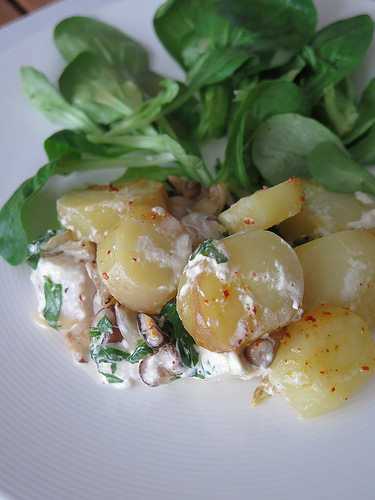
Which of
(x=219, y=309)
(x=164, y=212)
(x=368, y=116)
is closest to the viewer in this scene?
(x=219, y=309)

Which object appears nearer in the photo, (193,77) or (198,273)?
(198,273)

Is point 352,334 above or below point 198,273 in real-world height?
below

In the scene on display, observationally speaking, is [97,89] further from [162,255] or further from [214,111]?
[162,255]

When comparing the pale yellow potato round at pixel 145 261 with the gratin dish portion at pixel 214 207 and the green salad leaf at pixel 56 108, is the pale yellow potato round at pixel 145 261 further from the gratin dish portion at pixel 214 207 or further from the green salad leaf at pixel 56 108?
the green salad leaf at pixel 56 108

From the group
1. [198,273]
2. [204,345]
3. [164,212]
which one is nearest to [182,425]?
[204,345]

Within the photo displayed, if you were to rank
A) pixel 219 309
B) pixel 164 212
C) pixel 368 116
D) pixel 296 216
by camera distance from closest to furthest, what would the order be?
pixel 219 309 < pixel 164 212 < pixel 296 216 < pixel 368 116

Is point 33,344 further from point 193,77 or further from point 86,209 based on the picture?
point 193,77

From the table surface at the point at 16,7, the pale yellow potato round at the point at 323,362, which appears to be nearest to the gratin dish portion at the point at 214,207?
the pale yellow potato round at the point at 323,362
